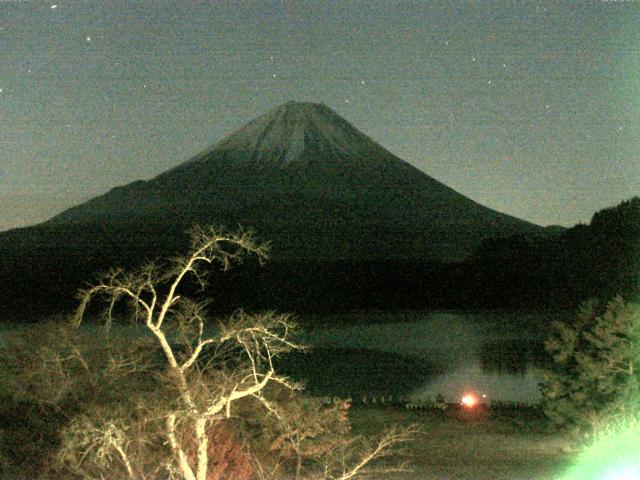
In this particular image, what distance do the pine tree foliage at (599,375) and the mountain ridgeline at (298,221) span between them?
115 feet

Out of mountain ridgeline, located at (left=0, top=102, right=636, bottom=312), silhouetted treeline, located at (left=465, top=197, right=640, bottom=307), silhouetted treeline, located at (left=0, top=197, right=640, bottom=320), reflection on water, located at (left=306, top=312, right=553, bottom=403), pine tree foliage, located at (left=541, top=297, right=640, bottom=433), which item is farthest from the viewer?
mountain ridgeline, located at (left=0, top=102, right=636, bottom=312)

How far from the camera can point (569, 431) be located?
38.2 feet

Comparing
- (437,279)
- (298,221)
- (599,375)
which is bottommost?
(437,279)

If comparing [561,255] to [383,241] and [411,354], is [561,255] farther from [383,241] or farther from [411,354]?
[383,241]

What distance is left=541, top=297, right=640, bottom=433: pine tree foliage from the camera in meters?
11.3

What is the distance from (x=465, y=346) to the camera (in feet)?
96.3

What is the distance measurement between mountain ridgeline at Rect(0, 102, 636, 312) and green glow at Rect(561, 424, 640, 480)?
128 ft

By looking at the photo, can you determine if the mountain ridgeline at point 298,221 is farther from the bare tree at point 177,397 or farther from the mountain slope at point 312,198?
the bare tree at point 177,397

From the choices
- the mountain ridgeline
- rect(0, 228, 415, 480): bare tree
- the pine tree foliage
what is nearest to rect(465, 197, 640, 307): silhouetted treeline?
the mountain ridgeline

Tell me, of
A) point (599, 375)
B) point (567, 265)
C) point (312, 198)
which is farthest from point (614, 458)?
point (312, 198)

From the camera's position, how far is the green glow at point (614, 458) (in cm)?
734

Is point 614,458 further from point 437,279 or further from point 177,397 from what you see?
point 437,279

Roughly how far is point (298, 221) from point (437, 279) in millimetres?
34718

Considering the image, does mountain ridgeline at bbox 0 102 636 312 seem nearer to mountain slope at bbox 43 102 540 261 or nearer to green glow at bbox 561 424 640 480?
mountain slope at bbox 43 102 540 261
